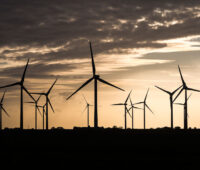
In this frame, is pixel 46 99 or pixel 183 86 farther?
pixel 46 99

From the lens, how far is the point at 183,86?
134 m
